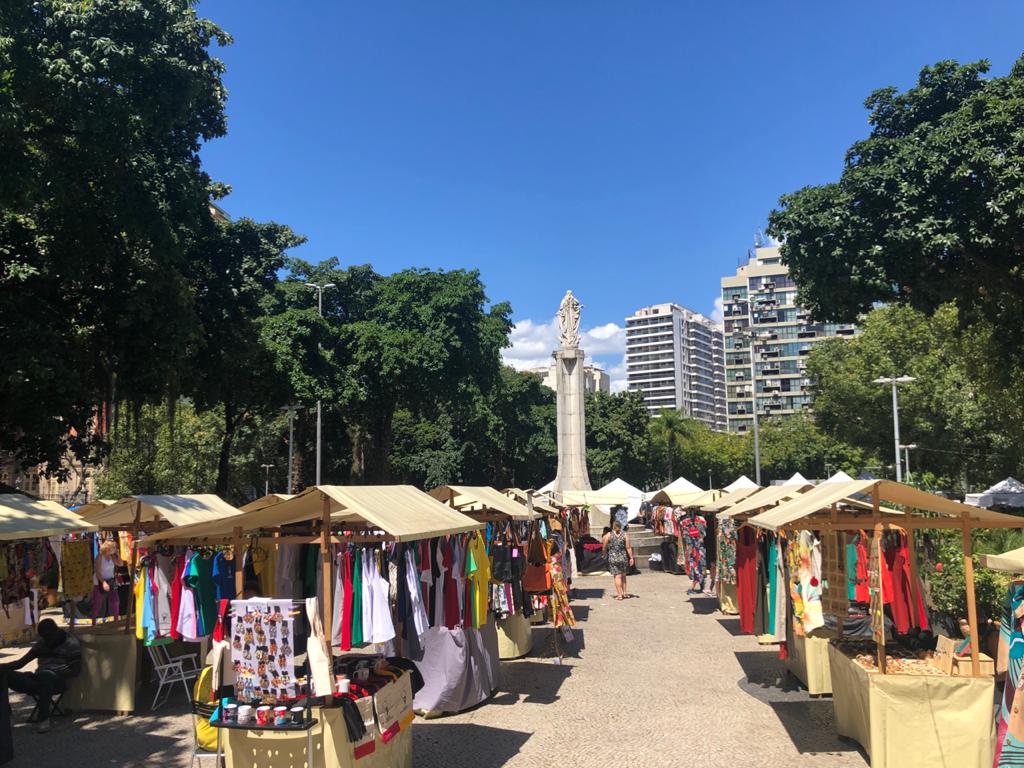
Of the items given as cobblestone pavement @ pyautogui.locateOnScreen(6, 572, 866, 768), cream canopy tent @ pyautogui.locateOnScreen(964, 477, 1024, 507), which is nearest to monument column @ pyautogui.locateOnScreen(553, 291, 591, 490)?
cream canopy tent @ pyautogui.locateOnScreen(964, 477, 1024, 507)

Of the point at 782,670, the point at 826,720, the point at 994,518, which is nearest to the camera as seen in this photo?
the point at 994,518

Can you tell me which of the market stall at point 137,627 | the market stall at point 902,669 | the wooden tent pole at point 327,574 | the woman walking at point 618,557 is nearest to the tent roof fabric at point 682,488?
the woman walking at point 618,557

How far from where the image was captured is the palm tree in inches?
2584

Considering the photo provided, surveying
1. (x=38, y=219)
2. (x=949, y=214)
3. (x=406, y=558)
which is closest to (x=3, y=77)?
(x=38, y=219)

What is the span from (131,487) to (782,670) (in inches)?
988

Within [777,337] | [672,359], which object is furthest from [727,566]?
[672,359]

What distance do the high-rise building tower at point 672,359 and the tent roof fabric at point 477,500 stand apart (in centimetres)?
13953

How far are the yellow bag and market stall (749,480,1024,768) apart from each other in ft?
16.0

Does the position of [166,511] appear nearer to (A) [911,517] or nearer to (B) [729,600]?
(A) [911,517]

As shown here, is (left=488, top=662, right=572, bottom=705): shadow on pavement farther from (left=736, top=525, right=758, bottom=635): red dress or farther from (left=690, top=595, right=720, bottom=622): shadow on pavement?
(left=690, top=595, right=720, bottom=622): shadow on pavement

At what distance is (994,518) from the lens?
6.34 meters

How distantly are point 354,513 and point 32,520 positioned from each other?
353cm

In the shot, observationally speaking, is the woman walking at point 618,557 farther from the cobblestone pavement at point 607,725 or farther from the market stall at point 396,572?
the market stall at point 396,572

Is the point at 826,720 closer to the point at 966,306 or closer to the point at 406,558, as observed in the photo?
the point at 406,558
